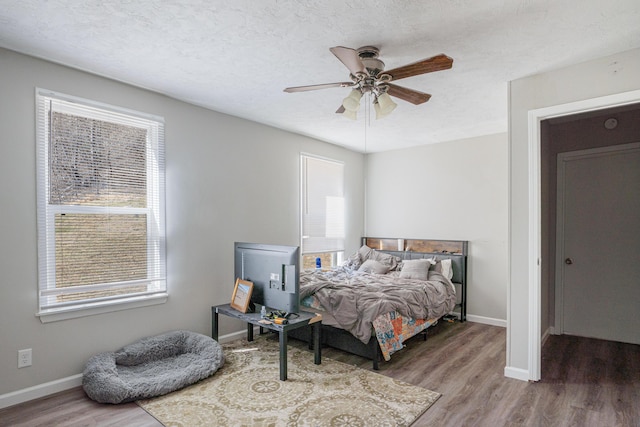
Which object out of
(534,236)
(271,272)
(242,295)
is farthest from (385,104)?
(242,295)

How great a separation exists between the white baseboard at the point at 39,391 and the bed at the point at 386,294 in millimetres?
2037

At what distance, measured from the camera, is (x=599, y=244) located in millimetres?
4133

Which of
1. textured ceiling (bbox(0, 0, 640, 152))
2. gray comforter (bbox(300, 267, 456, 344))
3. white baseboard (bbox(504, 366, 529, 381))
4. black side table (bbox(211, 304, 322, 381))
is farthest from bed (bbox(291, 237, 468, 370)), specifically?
textured ceiling (bbox(0, 0, 640, 152))

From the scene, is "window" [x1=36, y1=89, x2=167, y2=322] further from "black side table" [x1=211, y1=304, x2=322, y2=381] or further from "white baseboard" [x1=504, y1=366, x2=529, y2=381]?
"white baseboard" [x1=504, y1=366, x2=529, y2=381]

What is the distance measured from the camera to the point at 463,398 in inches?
107

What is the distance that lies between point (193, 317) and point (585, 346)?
414 cm

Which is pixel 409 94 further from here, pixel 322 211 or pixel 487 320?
pixel 487 320

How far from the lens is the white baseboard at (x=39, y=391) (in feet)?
8.39

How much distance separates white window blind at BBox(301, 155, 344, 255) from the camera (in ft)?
16.7

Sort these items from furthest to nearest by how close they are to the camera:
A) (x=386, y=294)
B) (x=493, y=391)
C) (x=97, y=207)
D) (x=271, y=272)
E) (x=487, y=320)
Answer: (x=487, y=320)
(x=386, y=294)
(x=271, y=272)
(x=97, y=207)
(x=493, y=391)

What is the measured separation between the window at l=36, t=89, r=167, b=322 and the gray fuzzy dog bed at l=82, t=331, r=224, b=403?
40 cm

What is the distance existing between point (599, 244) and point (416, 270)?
206 cm

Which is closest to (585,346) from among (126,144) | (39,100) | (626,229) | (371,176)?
(626,229)

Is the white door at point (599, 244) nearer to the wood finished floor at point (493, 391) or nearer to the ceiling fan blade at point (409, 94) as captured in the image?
the wood finished floor at point (493, 391)
